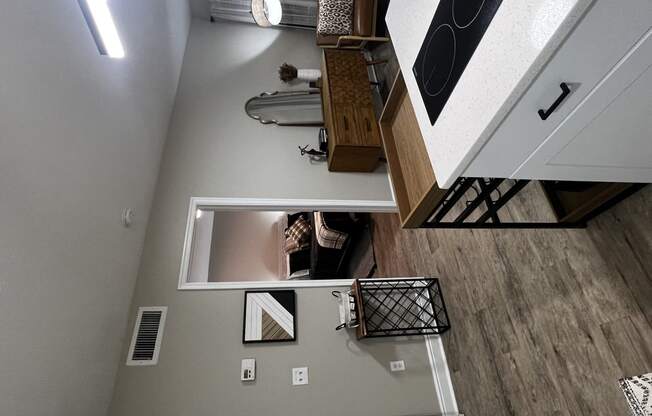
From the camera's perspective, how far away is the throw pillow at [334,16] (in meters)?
3.46

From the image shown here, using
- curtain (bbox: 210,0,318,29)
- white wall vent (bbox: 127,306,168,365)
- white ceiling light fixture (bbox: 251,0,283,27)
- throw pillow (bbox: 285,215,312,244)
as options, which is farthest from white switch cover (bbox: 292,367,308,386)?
curtain (bbox: 210,0,318,29)

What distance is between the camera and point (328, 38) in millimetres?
3547

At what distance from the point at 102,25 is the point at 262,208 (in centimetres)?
152

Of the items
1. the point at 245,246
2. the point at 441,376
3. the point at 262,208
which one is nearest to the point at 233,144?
the point at 262,208

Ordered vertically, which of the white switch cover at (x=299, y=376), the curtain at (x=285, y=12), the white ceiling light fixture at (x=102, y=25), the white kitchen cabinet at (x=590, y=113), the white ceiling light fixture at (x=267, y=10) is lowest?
the white switch cover at (x=299, y=376)

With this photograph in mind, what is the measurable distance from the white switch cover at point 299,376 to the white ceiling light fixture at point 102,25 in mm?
1951

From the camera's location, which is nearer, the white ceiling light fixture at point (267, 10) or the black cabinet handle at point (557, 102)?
the black cabinet handle at point (557, 102)

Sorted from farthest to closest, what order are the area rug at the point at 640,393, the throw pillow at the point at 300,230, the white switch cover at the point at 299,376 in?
the throw pillow at the point at 300,230 → the white switch cover at the point at 299,376 → the area rug at the point at 640,393

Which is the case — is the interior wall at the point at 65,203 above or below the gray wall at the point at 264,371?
above

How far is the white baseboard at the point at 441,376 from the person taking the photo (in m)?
2.11

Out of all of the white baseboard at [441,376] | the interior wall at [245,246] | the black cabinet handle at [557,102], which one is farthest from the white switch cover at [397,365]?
the interior wall at [245,246]

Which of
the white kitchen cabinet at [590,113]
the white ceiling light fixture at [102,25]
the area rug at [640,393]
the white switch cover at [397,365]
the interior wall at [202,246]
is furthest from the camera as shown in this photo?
the interior wall at [202,246]

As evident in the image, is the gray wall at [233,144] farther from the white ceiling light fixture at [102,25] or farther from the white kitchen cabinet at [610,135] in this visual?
the white kitchen cabinet at [610,135]

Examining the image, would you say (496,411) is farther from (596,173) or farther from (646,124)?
(646,124)
